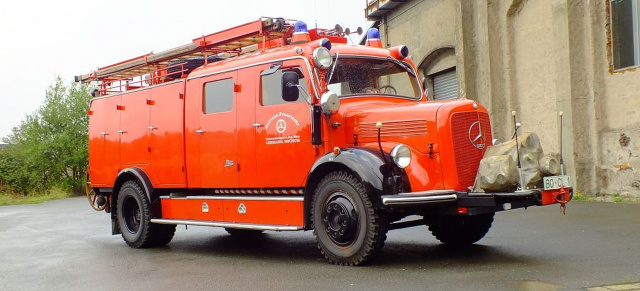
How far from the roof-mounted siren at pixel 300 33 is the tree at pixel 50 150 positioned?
29.2 m

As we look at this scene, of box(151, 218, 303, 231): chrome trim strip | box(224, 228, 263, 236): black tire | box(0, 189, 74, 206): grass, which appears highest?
box(151, 218, 303, 231): chrome trim strip

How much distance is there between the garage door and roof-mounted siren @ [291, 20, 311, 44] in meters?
11.2

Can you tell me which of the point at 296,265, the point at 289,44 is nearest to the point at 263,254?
the point at 296,265

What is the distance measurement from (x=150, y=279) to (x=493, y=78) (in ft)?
40.2

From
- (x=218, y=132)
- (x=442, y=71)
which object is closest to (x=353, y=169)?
(x=218, y=132)

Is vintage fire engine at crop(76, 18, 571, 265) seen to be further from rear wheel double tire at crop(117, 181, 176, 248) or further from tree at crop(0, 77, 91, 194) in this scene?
tree at crop(0, 77, 91, 194)

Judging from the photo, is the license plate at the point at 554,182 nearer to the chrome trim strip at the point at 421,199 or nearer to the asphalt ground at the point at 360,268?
the asphalt ground at the point at 360,268

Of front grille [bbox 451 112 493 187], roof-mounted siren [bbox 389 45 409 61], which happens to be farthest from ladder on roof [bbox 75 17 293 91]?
front grille [bbox 451 112 493 187]

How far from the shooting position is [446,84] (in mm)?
21188

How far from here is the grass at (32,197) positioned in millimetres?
29938

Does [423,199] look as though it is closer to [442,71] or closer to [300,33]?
[300,33]

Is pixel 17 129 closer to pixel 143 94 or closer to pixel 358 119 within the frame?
pixel 143 94

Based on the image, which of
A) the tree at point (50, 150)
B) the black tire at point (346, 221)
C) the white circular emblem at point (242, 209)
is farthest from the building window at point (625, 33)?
the tree at point (50, 150)

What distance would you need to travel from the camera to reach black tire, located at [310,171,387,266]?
24.7 ft
